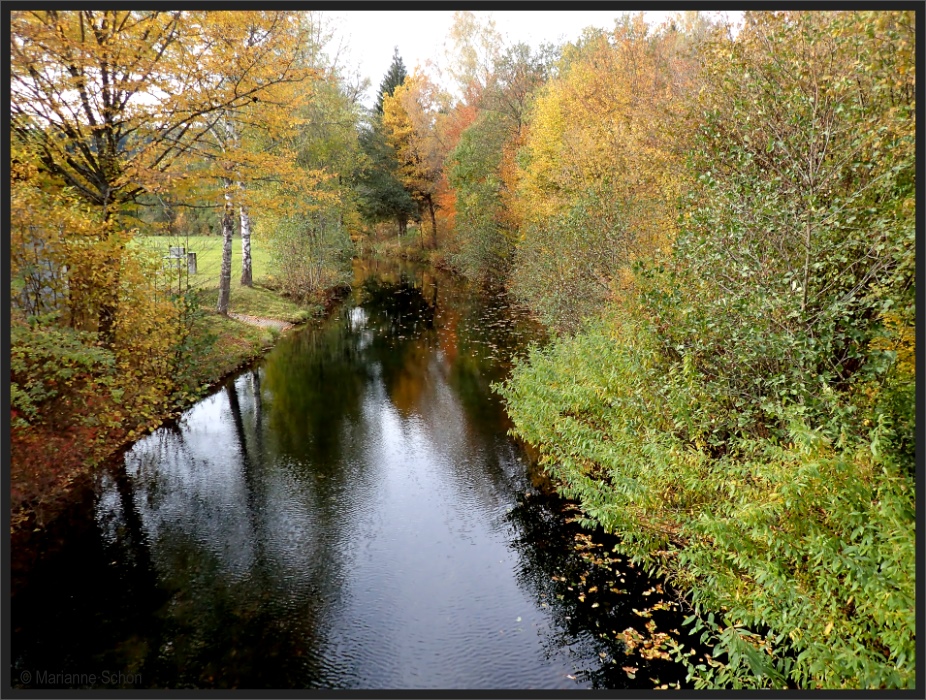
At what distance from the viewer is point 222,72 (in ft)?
42.2

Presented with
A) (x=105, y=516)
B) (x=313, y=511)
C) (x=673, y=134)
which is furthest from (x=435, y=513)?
(x=673, y=134)

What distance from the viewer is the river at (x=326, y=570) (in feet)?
22.3

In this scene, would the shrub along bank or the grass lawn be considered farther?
the grass lawn

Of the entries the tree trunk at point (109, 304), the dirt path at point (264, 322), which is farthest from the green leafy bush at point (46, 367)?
the dirt path at point (264, 322)

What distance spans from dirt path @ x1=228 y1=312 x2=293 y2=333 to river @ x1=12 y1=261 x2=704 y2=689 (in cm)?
790

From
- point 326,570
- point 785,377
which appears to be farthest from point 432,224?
point 785,377

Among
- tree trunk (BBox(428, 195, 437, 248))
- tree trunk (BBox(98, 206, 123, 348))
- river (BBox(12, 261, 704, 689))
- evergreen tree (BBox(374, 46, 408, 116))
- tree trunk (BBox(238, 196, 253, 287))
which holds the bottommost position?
river (BBox(12, 261, 704, 689))

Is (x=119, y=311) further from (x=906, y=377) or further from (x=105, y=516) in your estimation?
(x=906, y=377)

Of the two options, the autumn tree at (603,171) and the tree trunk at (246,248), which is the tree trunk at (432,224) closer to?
the autumn tree at (603,171)

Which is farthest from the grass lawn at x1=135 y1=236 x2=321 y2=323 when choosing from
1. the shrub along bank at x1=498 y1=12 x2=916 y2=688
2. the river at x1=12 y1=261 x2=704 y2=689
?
the shrub along bank at x1=498 y1=12 x2=916 y2=688

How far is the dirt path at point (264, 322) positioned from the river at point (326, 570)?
790 centimetres

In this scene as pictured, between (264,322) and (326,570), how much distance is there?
16.7 meters

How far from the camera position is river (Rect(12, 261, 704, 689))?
679 cm

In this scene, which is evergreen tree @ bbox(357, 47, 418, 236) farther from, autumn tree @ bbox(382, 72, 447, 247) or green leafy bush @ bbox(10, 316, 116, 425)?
green leafy bush @ bbox(10, 316, 116, 425)
